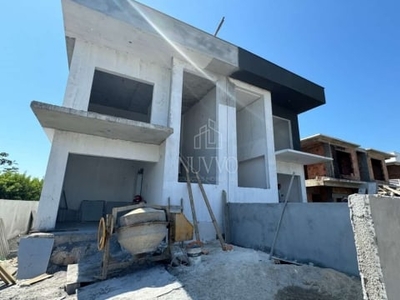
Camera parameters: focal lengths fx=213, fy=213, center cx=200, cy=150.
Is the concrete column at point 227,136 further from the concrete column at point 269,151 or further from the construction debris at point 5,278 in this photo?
the construction debris at point 5,278

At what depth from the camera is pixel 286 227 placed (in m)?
4.96

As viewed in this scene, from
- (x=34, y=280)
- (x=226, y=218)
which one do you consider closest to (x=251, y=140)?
(x=226, y=218)

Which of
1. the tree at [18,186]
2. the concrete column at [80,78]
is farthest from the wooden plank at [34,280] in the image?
the tree at [18,186]

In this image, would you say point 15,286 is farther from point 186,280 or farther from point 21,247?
point 186,280

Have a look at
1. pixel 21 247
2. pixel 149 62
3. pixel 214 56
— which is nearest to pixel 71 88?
pixel 149 62

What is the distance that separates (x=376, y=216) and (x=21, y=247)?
6277mm

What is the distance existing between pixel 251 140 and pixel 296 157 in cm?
234

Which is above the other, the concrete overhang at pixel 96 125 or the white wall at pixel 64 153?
the concrete overhang at pixel 96 125

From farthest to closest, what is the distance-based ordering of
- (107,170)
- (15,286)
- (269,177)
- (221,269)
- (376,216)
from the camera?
(107,170) → (269,177) → (15,286) → (221,269) → (376,216)

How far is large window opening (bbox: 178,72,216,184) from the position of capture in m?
8.16

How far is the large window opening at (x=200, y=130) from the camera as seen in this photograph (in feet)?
26.8

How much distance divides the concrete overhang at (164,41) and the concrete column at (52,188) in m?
3.30

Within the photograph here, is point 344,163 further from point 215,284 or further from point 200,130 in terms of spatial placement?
point 215,284

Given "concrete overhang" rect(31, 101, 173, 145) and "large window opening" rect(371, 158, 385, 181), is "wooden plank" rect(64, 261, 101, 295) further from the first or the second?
"large window opening" rect(371, 158, 385, 181)
